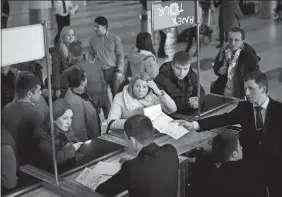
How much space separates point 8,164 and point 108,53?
3470 millimetres

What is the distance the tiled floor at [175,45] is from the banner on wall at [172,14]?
187 centimetres

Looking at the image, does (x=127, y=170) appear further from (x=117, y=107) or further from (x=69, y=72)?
(x=69, y=72)

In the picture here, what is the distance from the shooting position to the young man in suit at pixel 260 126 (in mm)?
4285

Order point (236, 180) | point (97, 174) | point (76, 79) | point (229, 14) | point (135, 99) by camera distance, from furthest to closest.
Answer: point (229, 14) → point (76, 79) → point (135, 99) → point (236, 180) → point (97, 174)

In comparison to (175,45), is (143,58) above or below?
above

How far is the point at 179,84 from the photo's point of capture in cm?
560

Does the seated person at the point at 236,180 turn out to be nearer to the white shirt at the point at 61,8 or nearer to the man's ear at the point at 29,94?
the man's ear at the point at 29,94

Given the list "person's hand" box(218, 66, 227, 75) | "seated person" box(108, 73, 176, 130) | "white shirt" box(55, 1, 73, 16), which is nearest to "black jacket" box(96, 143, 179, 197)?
"seated person" box(108, 73, 176, 130)

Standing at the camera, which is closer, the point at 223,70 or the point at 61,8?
the point at 223,70

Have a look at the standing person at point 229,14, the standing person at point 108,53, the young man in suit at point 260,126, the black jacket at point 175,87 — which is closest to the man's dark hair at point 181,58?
the black jacket at point 175,87

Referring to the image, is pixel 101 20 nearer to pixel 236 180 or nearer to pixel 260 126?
pixel 260 126

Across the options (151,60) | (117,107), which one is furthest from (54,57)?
(117,107)

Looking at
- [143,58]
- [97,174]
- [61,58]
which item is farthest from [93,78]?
[97,174]

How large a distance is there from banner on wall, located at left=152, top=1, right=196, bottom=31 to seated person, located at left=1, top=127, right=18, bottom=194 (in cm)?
156
